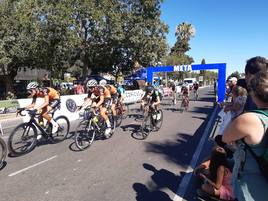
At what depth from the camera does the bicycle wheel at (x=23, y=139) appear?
27.2 ft

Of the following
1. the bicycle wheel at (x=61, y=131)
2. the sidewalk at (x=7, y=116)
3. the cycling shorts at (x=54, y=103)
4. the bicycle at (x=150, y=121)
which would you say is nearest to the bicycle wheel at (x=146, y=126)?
the bicycle at (x=150, y=121)

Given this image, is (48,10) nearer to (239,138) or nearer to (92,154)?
(92,154)

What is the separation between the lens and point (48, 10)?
27.4m

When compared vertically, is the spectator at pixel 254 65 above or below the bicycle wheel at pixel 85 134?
above

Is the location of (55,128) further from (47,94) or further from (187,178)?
(187,178)

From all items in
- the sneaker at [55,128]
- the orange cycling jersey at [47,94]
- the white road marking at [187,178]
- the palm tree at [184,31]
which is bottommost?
the white road marking at [187,178]

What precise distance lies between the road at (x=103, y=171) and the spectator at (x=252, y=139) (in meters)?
2.94

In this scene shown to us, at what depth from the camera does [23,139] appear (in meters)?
8.75

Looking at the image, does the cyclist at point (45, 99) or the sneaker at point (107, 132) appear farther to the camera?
the sneaker at point (107, 132)

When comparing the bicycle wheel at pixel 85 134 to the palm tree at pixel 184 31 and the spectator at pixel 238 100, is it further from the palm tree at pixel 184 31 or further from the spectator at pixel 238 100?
the palm tree at pixel 184 31

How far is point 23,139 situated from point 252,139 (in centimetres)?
737

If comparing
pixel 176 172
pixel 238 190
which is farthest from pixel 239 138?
pixel 176 172

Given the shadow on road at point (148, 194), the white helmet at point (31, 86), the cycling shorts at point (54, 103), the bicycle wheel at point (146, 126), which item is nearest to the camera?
A: the shadow on road at point (148, 194)

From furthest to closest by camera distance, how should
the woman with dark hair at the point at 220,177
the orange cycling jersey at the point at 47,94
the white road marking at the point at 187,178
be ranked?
the orange cycling jersey at the point at 47,94
the white road marking at the point at 187,178
the woman with dark hair at the point at 220,177
